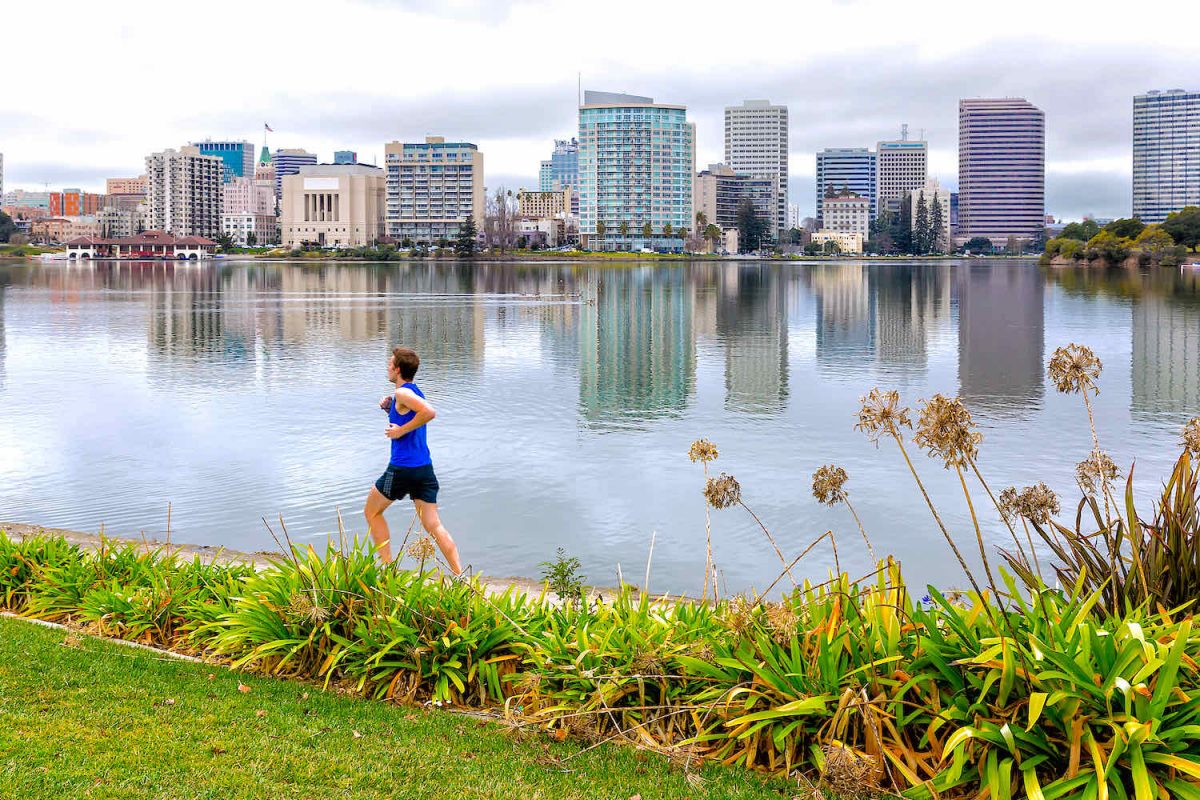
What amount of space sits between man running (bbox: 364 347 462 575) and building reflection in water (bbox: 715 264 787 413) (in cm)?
1345

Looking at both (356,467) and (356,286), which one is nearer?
(356,467)

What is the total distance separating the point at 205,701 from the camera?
645cm

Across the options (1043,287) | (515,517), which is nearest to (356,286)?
(1043,287)

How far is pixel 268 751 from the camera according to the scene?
18.8 feet

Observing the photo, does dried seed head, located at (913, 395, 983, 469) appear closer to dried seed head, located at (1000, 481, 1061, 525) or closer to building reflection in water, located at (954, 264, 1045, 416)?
dried seed head, located at (1000, 481, 1061, 525)

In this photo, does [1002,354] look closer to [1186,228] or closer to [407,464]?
[407,464]

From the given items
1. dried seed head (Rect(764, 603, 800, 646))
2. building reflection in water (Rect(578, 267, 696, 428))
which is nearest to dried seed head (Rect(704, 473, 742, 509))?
dried seed head (Rect(764, 603, 800, 646))

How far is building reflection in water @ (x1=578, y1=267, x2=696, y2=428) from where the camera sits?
23.1 meters

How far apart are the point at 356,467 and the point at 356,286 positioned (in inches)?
2692

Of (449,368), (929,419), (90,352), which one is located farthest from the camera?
(90,352)

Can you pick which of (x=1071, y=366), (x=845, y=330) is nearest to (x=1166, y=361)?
(x=845, y=330)

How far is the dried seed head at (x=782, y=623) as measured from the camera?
5750mm

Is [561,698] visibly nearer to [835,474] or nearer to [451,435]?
[835,474]

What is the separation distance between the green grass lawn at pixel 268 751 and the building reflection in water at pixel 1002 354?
17684mm
